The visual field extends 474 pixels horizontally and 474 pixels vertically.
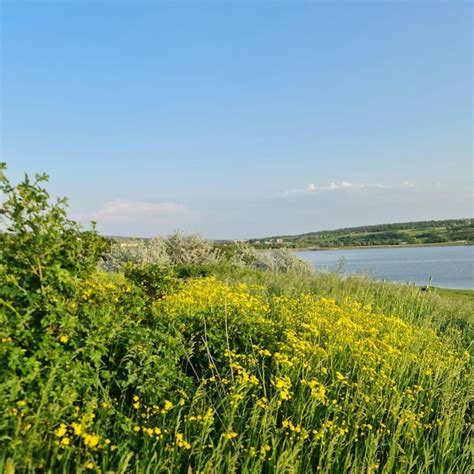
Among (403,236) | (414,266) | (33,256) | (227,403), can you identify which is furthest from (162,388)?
(403,236)

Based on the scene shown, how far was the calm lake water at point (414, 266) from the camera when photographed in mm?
10930

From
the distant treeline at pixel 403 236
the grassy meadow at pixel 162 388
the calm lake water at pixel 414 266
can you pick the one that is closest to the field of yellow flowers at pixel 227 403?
the grassy meadow at pixel 162 388

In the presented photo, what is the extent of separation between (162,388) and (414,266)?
58.4ft

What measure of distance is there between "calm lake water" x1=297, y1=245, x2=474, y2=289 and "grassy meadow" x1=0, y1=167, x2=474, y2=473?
613 cm

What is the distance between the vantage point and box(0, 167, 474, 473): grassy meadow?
233 centimetres

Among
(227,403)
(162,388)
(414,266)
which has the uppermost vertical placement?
(162,388)

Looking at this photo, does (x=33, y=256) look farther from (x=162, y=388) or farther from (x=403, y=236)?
(x=403, y=236)

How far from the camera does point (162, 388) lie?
2846mm

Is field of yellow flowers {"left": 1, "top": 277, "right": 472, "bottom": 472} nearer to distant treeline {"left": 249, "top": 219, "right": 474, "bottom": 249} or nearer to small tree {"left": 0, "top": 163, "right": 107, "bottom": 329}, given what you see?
small tree {"left": 0, "top": 163, "right": 107, "bottom": 329}

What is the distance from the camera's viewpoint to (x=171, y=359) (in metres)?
3.19

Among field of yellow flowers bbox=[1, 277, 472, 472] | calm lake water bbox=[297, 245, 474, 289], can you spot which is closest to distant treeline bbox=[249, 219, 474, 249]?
calm lake water bbox=[297, 245, 474, 289]

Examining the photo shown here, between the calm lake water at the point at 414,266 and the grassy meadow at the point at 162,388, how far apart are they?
613 cm

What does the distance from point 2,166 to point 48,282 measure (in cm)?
75

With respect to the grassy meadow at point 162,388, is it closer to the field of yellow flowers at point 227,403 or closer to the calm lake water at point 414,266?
the field of yellow flowers at point 227,403
